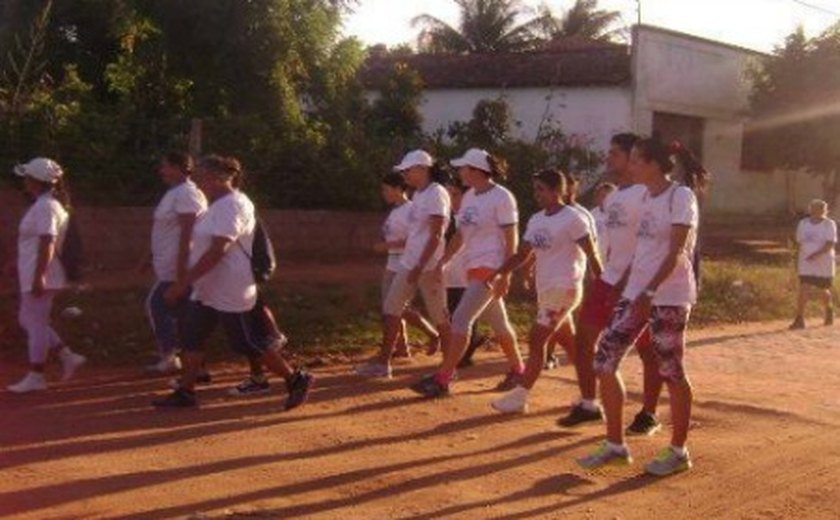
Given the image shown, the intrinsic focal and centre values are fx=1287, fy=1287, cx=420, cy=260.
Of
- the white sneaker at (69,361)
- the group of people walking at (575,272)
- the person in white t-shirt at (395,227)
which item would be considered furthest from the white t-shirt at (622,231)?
the white sneaker at (69,361)

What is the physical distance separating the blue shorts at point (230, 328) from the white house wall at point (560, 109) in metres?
20.1

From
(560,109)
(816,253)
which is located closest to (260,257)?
(816,253)

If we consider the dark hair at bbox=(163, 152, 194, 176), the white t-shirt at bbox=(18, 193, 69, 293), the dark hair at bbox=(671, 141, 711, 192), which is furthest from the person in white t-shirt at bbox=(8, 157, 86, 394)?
the dark hair at bbox=(671, 141, 711, 192)

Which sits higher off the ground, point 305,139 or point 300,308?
point 305,139

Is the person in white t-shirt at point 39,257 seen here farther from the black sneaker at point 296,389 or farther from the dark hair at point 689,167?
the dark hair at point 689,167

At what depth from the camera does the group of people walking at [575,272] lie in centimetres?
709

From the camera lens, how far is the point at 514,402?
28.6 feet

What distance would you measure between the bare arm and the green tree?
2324 centimetres

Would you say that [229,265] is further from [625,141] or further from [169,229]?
[625,141]

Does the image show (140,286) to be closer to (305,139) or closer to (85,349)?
(85,349)

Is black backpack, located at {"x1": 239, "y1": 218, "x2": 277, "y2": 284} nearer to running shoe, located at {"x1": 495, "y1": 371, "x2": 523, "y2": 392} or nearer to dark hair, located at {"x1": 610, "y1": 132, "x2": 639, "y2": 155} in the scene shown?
running shoe, located at {"x1": 495, "y1": 371, "x2": 523, "y2": 392}

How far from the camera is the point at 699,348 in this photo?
1353 centimetres

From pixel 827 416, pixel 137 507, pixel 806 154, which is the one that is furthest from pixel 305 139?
pixel 806 154

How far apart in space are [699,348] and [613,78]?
625 inches
